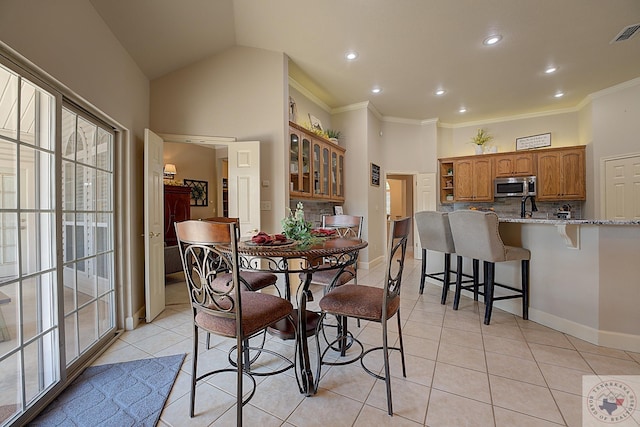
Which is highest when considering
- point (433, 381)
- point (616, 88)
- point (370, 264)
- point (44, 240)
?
point (616, 88)

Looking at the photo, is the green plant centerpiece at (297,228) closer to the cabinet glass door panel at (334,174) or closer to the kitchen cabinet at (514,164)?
the cabinet glass door panel at (334,174)

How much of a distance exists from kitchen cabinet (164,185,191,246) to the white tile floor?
2790 mm

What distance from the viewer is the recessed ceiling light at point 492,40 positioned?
10.3 ft

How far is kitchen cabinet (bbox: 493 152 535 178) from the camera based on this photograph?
213 inches

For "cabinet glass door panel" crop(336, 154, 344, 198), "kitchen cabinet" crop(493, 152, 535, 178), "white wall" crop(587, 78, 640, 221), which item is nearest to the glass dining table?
"cabinet glass door panel" crop(336, 154, 344, 198)

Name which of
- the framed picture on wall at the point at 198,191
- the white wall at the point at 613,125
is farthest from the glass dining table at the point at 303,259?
the white wall at the point at 613,125

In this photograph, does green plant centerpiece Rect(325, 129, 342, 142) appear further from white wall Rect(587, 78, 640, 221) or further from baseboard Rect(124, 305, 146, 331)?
white wall Rect(587, 78, 640, 221)

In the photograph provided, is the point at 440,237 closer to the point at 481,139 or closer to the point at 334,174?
the point at 334,174

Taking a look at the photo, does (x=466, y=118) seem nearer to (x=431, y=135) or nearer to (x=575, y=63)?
(x=431, y=135)

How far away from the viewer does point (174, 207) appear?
17.3 ft

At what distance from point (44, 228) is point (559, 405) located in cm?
324

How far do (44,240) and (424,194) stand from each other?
6044 mm

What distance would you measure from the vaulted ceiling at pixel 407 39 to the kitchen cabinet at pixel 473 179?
1.52m

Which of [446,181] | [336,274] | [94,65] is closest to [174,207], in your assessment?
[94,65]
